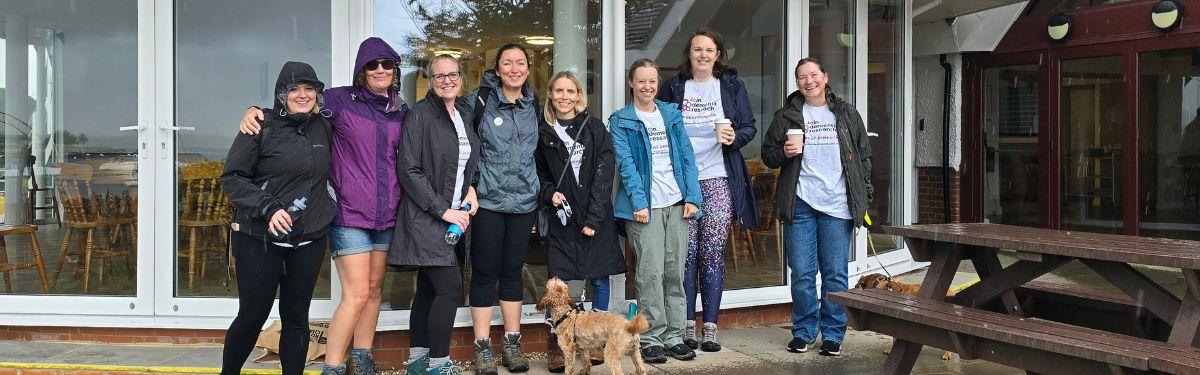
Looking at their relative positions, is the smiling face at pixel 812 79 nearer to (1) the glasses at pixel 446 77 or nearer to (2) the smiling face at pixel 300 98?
(1) the glasses at pixel 446 77

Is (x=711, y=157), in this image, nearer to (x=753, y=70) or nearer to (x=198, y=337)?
(x=753, y=70)

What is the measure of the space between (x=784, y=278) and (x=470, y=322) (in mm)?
2068

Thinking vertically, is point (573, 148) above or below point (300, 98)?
below

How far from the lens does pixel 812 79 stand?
5.00m

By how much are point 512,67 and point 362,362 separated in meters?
1.47

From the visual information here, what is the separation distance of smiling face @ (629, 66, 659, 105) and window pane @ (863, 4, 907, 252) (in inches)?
98.2

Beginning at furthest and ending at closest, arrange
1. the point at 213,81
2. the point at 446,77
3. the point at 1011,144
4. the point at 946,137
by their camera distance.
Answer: the point at 1011,144, the point at 946,137, the point at 213,81, the point at 446,77

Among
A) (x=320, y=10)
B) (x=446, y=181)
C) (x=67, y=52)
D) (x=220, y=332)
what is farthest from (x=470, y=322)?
(x=67, y=52)

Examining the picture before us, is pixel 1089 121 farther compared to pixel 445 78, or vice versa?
Result: pixel 1089 121

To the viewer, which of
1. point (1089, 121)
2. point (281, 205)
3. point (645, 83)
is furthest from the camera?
point (1089, 121)

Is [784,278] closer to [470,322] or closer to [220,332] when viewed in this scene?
[470,322]

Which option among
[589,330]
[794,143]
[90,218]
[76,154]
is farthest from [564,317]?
[76,154]

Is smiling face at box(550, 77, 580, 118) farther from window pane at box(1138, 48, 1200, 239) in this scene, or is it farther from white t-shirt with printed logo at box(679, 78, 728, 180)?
window pane at box(1138, 48, 1200, 239)

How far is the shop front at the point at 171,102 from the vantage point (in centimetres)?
492
